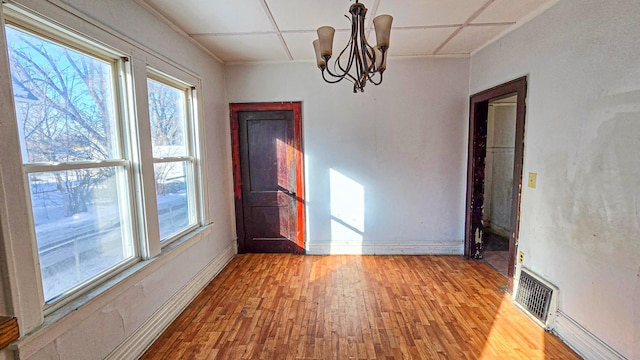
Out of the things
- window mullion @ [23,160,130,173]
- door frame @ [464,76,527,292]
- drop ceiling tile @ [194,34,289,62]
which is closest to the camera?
window mullion @ [23,160,130,173]

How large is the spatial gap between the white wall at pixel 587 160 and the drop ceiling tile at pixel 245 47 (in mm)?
2407

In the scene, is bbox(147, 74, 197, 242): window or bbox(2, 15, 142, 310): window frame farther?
bbox(147, 74, 197, 242): window

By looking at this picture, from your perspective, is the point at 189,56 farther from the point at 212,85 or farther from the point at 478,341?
the point at 478,341

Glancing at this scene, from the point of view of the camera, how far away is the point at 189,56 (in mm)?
2719

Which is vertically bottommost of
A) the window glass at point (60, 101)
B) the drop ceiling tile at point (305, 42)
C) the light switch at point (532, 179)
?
the light switch at point (532, 179)

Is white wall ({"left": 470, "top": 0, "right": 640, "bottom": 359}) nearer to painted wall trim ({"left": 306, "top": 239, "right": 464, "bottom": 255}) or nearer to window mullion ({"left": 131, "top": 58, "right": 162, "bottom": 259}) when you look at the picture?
painted wall trim ({"left": 306, "top": 239, "right": 464, "bottom": 255})

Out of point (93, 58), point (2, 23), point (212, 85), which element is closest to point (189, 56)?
point (212, 85)

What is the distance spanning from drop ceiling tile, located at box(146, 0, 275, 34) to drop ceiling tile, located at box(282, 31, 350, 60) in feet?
0.94

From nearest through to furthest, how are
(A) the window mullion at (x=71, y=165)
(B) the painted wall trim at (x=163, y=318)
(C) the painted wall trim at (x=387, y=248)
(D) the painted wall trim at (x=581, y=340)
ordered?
(A) the window mullion at (x=71, y=165) → (D) the painted wall trim at (x=581, y=340) → (B) the painted wall trim at (x=163, y=318) → (C) the painted wall trim at (x=387, y=248)

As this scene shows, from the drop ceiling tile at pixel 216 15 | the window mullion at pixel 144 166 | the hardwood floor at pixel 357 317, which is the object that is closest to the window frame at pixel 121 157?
the window mullion at pixel 144 166

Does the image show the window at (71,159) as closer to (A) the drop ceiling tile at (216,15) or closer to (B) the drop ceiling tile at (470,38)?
(A) the drop ceiling tile at (216,15)

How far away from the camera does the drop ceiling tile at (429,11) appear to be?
212 centimetres

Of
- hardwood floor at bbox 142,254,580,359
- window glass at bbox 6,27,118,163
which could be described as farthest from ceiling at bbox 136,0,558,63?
hardwood floor at bbox 142,254,580,359

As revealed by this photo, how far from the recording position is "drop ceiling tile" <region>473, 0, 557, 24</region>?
214 centimetres
